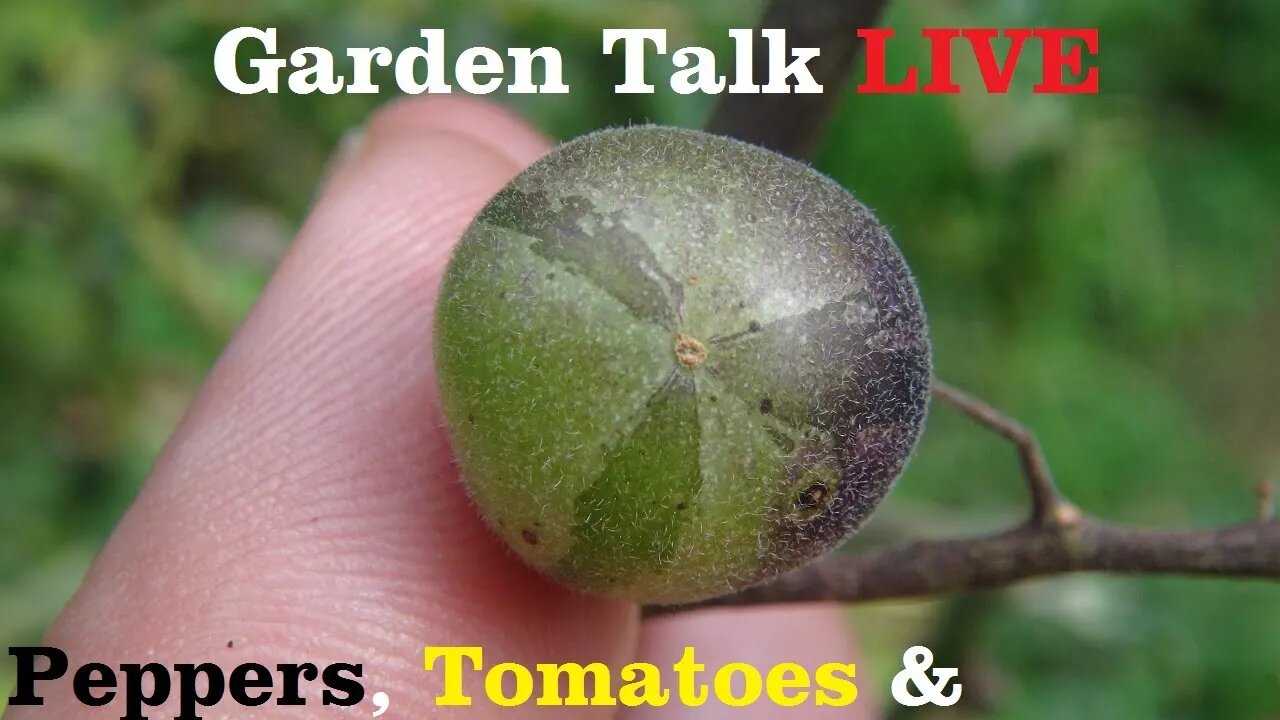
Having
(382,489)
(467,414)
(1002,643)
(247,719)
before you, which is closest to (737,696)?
(1002,643)

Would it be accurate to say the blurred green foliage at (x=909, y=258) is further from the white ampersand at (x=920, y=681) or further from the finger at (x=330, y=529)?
the finger at (x=330, y=529)

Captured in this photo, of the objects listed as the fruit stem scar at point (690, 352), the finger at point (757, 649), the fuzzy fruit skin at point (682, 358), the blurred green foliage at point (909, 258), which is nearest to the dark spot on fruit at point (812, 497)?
the fuzzy fruit skin at point (682, 358)

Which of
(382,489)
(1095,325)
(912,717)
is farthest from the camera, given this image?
(1095,325)

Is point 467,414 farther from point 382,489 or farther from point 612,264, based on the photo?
point 382,489

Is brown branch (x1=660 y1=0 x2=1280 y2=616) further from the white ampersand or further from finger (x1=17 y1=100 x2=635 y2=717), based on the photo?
the white ampersand

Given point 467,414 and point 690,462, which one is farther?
point 467,414

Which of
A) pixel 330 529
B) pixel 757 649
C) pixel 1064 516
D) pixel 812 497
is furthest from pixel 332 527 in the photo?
pixel 757 649

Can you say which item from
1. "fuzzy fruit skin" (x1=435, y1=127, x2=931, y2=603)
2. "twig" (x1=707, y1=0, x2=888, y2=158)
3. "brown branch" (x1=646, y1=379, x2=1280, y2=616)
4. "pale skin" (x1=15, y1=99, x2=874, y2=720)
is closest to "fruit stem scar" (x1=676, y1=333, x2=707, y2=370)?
"fuzzy fruit skin" (x1=435, y1=127, x2=931, y2=603)

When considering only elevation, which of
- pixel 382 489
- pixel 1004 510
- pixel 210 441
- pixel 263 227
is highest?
pixel 263 227
